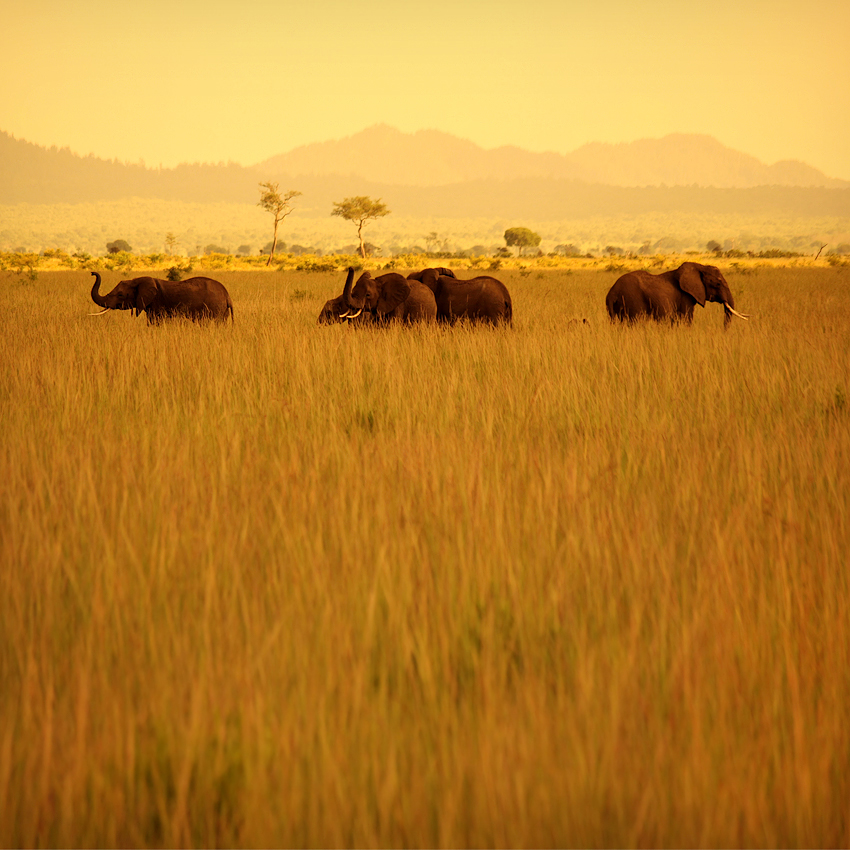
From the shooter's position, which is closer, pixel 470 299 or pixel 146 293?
pixel 470 299

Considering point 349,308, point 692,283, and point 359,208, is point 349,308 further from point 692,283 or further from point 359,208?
point 359,208

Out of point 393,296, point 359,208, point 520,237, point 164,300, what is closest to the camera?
point 393,296

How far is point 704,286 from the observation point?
10.9 meters

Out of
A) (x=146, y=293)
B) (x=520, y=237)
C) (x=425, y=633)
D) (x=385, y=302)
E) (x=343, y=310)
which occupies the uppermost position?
(x=520, y=237)

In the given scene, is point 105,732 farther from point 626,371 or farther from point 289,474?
point 626,371

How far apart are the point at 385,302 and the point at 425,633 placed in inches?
334

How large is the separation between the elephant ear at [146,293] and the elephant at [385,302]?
2836mm

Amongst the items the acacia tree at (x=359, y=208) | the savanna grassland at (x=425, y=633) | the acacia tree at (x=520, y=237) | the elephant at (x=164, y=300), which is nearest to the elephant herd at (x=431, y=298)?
the elephant at (x=164, y=300)

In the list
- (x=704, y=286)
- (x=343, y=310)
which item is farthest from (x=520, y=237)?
(x=343, y=310)

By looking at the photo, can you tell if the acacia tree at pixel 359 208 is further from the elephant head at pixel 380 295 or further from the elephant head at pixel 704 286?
the elephant head at pixel 380 295

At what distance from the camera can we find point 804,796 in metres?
1.43

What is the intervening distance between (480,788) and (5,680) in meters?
1.33

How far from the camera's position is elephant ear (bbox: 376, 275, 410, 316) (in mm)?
10041

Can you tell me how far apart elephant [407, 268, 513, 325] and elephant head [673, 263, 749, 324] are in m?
2.63
